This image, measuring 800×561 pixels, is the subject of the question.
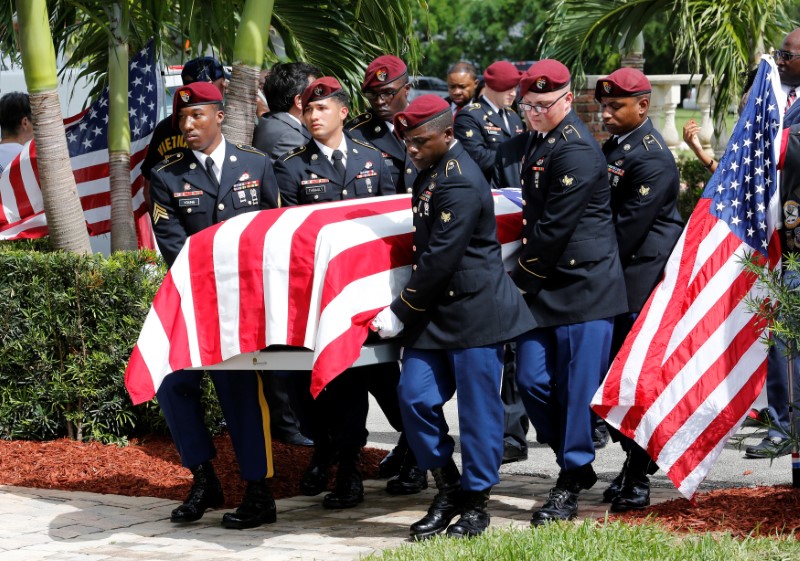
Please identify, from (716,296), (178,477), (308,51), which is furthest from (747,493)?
(308,51)

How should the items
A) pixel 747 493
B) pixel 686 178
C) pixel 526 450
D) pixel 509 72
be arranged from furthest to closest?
pixel 686 178, pixel 509 72, pixel 526 450, pixel 747 493

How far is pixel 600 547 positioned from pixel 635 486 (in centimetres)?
121

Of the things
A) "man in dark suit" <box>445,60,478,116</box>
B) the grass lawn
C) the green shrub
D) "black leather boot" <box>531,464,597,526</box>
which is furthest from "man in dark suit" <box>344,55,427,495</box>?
the green shrub

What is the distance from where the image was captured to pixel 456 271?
17.1 feet

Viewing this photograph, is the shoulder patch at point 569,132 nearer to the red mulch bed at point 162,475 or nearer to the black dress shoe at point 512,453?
the red mulch bed at point 162,475

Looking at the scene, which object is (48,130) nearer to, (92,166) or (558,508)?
(92,166)

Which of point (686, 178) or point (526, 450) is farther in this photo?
point (686, 178)

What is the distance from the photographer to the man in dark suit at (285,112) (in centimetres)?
720

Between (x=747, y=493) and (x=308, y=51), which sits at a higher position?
(x=308, y=51)

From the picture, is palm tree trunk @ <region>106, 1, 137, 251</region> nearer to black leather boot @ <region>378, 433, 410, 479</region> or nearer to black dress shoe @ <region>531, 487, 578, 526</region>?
black leather boot @ <region>378, 433, 410, 479</region>

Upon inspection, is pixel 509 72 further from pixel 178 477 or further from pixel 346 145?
pixel 178 477

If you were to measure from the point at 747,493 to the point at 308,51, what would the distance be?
4.92 m

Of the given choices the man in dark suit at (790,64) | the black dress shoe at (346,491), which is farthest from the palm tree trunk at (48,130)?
the man in dark suit at (790,64)

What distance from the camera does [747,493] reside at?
5.65 meters
